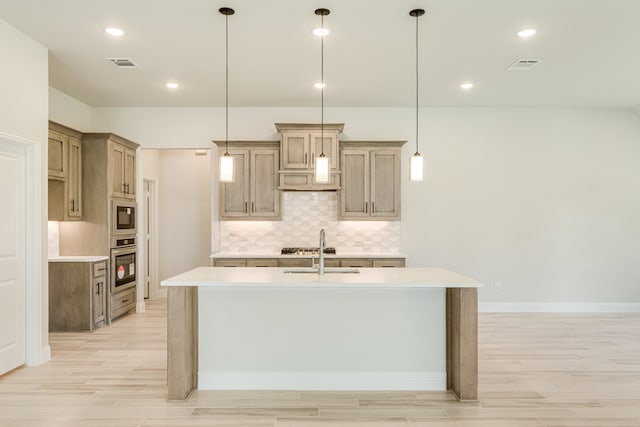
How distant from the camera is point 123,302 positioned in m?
5.82

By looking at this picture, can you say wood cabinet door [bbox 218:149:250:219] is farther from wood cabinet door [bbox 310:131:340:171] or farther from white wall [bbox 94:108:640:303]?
wood cabinet door [bbox 310:131:340:171]

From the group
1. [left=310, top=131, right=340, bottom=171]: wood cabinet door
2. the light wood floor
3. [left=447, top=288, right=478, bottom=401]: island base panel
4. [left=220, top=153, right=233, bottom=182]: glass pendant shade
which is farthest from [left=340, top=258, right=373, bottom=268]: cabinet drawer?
[left=220, top=153, right=233, bottom=182]: glass pendant shade

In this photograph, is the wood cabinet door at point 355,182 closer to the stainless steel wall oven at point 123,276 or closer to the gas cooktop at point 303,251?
the gas cooktop at point 303,251

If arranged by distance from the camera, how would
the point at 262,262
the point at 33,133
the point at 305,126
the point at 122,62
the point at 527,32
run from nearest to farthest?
the point at 527,32
the point at 33,133
the point at 122,62
the point at 262,262
the point at 305,126

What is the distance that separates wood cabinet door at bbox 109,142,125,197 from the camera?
5480mm

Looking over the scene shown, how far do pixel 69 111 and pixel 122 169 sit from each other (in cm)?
97

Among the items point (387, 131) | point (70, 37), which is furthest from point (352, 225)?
point (70, 37)

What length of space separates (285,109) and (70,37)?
9.41ft

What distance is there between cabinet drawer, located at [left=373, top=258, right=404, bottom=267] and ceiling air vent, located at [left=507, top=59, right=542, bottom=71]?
8.24ft

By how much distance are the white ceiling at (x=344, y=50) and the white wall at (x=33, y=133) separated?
188mm

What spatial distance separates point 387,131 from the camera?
621cm

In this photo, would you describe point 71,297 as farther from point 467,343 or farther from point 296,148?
point 467,343

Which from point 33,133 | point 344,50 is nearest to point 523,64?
point 344,50

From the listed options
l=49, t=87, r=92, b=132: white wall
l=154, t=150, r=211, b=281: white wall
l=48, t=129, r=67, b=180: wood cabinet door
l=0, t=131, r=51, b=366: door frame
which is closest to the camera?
l=0, t=131, r=51, b=366: door frame
